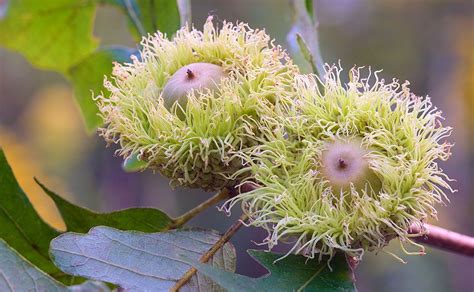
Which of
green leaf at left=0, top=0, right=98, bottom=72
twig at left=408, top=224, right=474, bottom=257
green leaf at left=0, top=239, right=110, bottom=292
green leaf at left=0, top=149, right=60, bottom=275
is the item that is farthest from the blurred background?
green leaf at left=0, top=239, right=110, bottom=292

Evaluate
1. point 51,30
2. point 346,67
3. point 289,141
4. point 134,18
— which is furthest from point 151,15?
point 346,67

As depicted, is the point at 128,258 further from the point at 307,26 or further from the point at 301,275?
the point at 307,26

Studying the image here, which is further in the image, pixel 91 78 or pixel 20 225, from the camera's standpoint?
pixel 91 78

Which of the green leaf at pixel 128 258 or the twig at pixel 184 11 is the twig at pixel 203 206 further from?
the twig at pixel 184 11

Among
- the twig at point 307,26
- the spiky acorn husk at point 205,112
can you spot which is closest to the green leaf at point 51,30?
the twig at point 307,26

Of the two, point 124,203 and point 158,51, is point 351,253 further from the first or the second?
point 124,203

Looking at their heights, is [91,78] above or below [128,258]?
above
